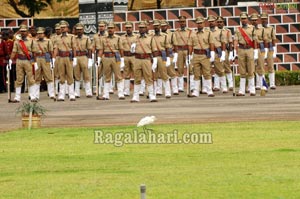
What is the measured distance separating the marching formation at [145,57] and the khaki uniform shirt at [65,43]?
23 mm

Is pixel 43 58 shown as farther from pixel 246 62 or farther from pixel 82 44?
pixel 246 62

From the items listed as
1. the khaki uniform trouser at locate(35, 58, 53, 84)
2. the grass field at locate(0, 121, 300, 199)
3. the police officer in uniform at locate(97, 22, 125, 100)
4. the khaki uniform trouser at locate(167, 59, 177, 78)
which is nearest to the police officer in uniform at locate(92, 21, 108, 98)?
the police officer in uniform at locate(97, 22, 125, 100)

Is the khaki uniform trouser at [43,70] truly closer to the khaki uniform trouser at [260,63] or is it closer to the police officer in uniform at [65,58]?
the police officer in uniform at [65,58]

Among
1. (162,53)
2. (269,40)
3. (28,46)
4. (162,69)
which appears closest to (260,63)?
(269,40)

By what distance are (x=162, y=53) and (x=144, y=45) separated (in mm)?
1329

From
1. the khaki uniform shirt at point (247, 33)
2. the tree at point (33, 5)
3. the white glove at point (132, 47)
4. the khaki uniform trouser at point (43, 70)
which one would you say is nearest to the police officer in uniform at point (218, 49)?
the khaki uniform shirt at point (247, 33)

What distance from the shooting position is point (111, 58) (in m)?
46.4

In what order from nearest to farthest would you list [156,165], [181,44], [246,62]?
[156,165], [246,62], [181,44]

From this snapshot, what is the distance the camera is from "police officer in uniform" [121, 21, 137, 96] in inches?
1823

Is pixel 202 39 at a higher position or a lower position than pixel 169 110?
higher

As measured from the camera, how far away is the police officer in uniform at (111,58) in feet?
152

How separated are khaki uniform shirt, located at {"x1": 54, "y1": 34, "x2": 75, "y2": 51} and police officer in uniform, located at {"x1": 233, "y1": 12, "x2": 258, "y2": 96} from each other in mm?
5319

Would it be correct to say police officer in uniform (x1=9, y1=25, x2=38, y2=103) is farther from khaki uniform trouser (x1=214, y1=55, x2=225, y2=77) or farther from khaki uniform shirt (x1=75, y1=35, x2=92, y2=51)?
khaki uniform trouser (x1=214, y1=55, x2=225, y2=77)

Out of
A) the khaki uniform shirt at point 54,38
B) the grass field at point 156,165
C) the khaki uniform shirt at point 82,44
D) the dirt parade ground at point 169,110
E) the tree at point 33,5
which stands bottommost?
the grass field at point 156,165
